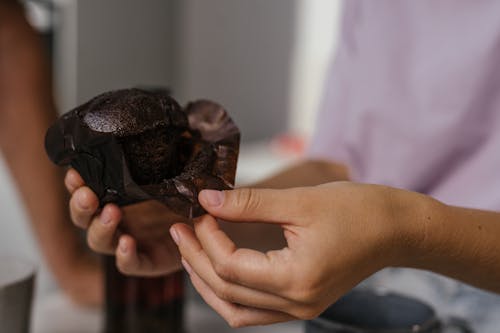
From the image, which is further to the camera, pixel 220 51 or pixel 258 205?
pixel 220 51

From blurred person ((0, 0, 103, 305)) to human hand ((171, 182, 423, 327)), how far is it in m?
0.49

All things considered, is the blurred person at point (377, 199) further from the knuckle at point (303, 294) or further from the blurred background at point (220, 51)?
the blurred background at point (220, 51)

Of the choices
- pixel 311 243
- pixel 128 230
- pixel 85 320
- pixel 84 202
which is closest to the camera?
pixel 311 243

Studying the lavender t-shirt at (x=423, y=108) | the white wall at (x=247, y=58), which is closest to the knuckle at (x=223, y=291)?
the lavender t-shirt at (x=423, y=108)

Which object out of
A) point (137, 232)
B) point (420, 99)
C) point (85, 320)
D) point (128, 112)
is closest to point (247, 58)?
point (420, 99)

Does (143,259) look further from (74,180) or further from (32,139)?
(32,139)

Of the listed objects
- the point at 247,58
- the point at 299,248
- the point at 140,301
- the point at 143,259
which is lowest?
the point at 247,58

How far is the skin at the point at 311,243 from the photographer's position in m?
0.41

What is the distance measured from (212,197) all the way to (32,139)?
1.85ft

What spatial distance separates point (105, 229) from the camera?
1.77 ft

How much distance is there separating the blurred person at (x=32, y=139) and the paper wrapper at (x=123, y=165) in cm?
41

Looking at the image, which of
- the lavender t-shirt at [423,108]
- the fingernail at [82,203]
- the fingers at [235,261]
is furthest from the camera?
the lavender t-shirt at [423,108]

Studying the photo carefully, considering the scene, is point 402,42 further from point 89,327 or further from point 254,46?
point 254,46

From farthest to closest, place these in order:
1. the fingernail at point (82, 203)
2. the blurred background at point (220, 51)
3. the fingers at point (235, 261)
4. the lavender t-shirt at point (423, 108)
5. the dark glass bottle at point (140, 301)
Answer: the blurred background at point (220, 51), the lavender t-shirt at point (423, 108), the dark glass bottle at point (140, 301), the fingernail at point (82, 203), the fingers at point (235, 261)
